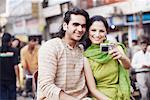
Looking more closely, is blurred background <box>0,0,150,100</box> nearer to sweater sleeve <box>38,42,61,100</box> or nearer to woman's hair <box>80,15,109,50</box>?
woman's hair <box>80,15,109,50</box>

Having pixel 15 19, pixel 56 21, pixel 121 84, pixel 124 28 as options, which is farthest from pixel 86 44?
pixel 15 19

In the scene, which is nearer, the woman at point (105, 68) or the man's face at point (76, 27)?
the man's face at point (76, 27)

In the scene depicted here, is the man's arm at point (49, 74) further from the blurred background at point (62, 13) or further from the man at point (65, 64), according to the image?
the blurred background at point (62, 13)

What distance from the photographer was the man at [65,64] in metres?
2.97

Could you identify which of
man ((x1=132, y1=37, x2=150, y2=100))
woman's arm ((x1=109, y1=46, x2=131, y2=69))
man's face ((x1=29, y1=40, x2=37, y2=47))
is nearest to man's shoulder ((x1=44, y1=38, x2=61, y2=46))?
woman's arm ((x1=109, y1=46, x2=131, y2=69))

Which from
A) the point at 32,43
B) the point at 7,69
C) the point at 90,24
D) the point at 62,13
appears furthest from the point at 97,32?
the point at 62,13

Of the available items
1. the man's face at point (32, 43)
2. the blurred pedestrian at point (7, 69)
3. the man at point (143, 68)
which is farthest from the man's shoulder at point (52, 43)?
the man at point (143, 68)

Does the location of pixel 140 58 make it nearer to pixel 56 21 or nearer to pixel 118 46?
pixel 118 46

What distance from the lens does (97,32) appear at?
3309 millimetres

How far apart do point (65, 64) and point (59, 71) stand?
0.06 m

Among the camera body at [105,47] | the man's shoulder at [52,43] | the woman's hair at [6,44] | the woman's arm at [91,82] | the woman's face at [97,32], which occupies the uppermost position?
the woman's face at [97,32]

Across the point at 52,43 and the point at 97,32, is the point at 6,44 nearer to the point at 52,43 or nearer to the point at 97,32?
the point at 97,32

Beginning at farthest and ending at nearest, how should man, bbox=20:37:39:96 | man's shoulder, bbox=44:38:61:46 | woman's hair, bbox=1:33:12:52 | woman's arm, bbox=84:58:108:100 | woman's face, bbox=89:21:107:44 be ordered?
man, bbox=20:37:39:96
woman's hair, bbox=1:33:12:52
woman's face, bbox=89:21:107:44
woman's arm, bbox=84:58:108:100
man's shoulder, bbox=44:38:61:46

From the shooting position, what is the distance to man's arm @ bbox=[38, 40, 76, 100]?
9.69ft
